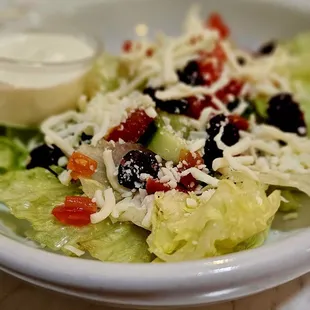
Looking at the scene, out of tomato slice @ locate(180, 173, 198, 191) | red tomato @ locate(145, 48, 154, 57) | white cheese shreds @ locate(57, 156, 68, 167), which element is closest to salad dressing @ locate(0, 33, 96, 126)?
red tomato @ locate(145, 48, 154, 57)

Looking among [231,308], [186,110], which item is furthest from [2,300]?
[186,110]

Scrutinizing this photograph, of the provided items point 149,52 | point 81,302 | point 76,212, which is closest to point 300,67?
point 149,52

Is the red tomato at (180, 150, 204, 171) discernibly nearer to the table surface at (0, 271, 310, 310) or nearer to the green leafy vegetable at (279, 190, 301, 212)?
the green leafy vegetable at (279, 190, 301, 212)

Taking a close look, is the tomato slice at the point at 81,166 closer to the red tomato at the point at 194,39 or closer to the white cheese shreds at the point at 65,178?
the white cheese shreds at the point at 65,178

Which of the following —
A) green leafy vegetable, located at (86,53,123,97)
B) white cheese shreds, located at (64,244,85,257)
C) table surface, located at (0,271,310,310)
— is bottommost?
table surface, located at (0,271,310,310)

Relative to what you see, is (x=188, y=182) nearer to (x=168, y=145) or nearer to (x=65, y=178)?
(x=168, y=145)

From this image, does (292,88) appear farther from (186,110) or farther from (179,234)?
(179,234)
